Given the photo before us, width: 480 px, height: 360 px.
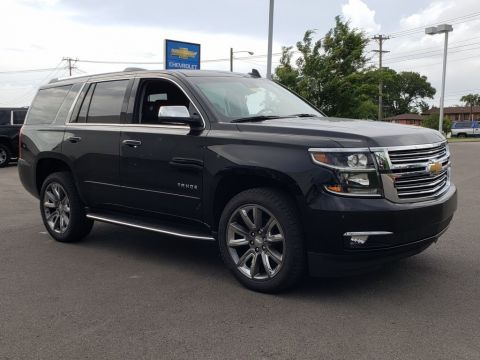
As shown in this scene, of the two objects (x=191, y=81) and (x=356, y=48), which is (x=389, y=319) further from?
(x=356, y=48)

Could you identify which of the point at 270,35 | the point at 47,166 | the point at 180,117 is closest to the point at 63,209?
the point at 47,166

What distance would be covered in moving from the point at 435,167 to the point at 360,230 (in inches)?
35.9

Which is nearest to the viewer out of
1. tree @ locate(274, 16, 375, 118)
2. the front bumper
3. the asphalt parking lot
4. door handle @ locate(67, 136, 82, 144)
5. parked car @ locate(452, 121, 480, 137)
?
the asphalt parking lot

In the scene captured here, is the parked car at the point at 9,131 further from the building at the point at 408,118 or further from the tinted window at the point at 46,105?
the building at the point at 408,118

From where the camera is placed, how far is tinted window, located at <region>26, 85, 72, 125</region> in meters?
6.34

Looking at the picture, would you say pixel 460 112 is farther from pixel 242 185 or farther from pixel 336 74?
pixel 242 185

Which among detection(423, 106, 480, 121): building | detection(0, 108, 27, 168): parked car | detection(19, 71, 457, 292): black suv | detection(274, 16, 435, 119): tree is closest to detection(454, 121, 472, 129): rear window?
detection(274, 16, 435, 119): tree

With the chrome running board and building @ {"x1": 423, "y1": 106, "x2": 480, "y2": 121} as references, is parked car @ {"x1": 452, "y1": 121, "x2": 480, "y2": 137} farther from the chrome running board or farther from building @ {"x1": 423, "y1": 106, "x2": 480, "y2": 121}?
building @ {"x1": 423, "y1": 106, "x2": 480, "y2": 121}

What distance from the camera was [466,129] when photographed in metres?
56.5

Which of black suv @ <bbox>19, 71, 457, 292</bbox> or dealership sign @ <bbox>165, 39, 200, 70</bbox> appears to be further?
dealership sign @ <bbox>165, 39, 200, 70</bbox>

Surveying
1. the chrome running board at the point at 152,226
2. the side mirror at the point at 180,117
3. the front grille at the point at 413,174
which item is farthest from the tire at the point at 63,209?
the front grille at the point at 413,174

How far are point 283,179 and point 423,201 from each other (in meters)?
1.10

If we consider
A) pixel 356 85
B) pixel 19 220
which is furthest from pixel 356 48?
pixel 19 220

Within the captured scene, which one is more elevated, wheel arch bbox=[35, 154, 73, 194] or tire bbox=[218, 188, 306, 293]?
wheel arch bbox=[35, 154, 73, 194]
